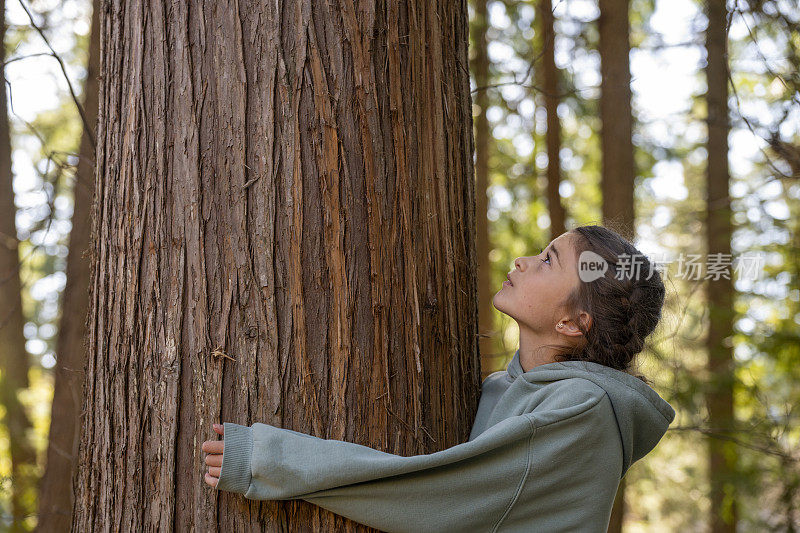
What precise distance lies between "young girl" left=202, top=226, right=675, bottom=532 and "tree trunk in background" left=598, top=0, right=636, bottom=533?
4328 mm

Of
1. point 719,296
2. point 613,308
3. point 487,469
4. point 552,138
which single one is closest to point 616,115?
point 552,138

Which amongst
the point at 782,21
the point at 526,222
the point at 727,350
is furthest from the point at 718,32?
the point at 526,222

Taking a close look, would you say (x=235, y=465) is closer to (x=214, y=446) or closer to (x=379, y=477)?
(x=214, y=446)

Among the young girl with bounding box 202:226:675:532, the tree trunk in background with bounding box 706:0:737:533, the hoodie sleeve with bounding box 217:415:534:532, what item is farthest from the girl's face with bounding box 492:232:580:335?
the tree trunk in background with bounding box 706:0:737:533

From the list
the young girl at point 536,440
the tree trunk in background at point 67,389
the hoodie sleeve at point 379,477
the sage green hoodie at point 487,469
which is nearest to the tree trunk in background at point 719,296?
the young girl at point 536,440

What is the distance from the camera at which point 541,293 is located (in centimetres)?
228

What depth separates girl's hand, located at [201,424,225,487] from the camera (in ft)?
5.52

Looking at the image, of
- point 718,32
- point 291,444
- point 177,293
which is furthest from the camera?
point 718,32

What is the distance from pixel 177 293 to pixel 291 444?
0.52 metres

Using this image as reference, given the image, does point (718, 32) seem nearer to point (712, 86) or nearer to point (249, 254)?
point (712, 86)

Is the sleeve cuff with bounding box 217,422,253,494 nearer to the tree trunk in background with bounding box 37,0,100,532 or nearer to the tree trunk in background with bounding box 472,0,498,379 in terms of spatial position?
the tree trunk in background with bounding box 37,0,100,532

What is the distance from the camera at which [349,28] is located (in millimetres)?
1856

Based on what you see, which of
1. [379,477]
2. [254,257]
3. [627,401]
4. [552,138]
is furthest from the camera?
[552,138]

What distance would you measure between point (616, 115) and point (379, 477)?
573 centimetres
